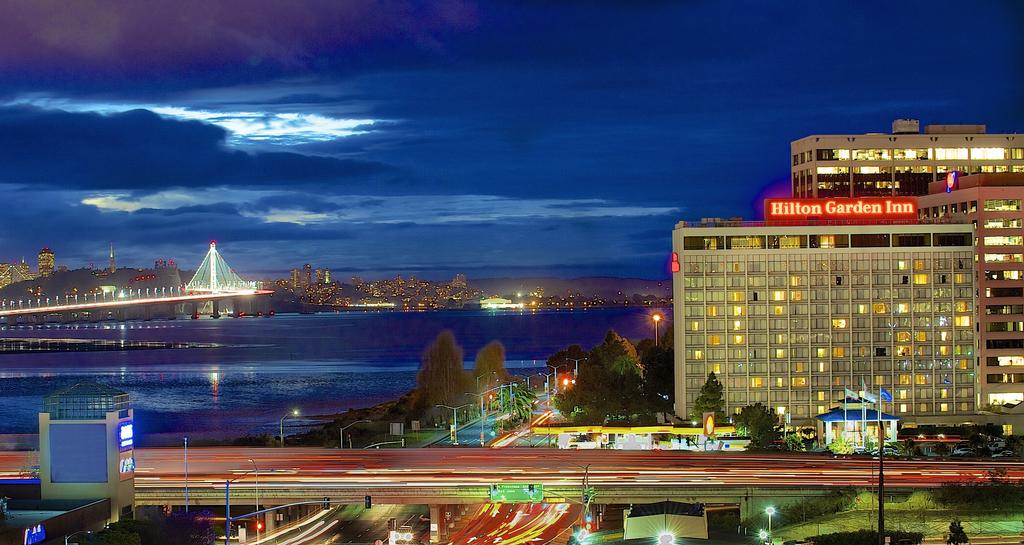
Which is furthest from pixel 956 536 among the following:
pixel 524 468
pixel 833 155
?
pixel 833 155

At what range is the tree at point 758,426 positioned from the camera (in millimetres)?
96125

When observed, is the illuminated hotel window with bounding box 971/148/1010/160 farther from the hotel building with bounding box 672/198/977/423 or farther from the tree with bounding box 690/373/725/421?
the tree with bounding box 690/373/725/421

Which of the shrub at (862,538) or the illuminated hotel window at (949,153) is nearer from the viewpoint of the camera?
the shrub at (862,538)

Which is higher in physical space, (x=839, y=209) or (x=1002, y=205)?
(x=1002, y=205)

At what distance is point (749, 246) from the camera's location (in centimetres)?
11481

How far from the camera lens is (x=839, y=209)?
379 ft

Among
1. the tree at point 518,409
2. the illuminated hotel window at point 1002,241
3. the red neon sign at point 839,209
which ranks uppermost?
the red neon sign at point 839,209

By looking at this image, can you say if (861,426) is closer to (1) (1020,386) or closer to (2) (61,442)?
(1) (1020,386)

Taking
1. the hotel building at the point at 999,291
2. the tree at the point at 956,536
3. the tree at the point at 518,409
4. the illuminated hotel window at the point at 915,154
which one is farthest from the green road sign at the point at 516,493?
the illuminated hotel window at the point at 915,154

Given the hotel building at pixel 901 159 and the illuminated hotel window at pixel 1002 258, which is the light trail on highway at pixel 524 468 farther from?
the hotel building at pixel 901 159

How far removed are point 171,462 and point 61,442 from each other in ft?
35.9

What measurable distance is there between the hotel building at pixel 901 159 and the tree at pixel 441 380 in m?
55.3

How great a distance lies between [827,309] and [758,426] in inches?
918

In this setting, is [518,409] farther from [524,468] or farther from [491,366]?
[524,468]
